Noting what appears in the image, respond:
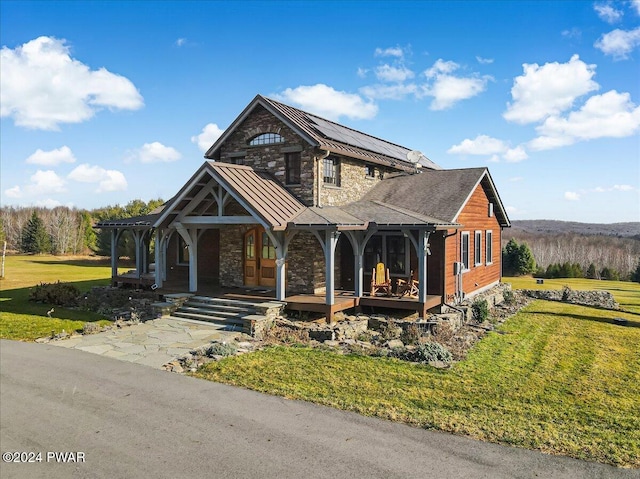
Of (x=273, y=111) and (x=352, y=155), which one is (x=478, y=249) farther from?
(x=273, y=111)

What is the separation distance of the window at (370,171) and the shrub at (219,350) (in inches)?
450

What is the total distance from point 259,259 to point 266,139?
191 inches

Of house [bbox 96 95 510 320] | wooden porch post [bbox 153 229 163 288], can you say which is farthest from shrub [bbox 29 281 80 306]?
wooden porch post [bbox 153 229 163 288]

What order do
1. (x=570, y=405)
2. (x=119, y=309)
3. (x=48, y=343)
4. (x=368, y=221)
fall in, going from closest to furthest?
(x=570, y=405)
(x=48, y=343)
(x=368, y=221)
(x=119, y=309)

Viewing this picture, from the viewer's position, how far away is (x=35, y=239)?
2261 inches

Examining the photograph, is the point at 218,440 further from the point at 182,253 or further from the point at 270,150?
the point at 182,253

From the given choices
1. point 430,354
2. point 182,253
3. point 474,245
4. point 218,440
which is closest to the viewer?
point 218,440

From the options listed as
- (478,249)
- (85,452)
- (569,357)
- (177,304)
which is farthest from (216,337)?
(478,249)

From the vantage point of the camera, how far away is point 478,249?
2067 centimetres

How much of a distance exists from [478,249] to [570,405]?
12.8 meters

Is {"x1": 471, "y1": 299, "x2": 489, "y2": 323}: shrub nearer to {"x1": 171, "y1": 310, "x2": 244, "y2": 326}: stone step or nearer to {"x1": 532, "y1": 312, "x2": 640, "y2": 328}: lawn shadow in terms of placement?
{"x1": 532, "y1": 312, "x2": 640, "y2": 328}: lawn shadow

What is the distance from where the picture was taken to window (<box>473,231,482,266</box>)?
20.0 m

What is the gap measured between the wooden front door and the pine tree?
5133 centimetres

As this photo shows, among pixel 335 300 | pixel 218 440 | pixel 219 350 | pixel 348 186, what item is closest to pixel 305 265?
pixel 335 300
